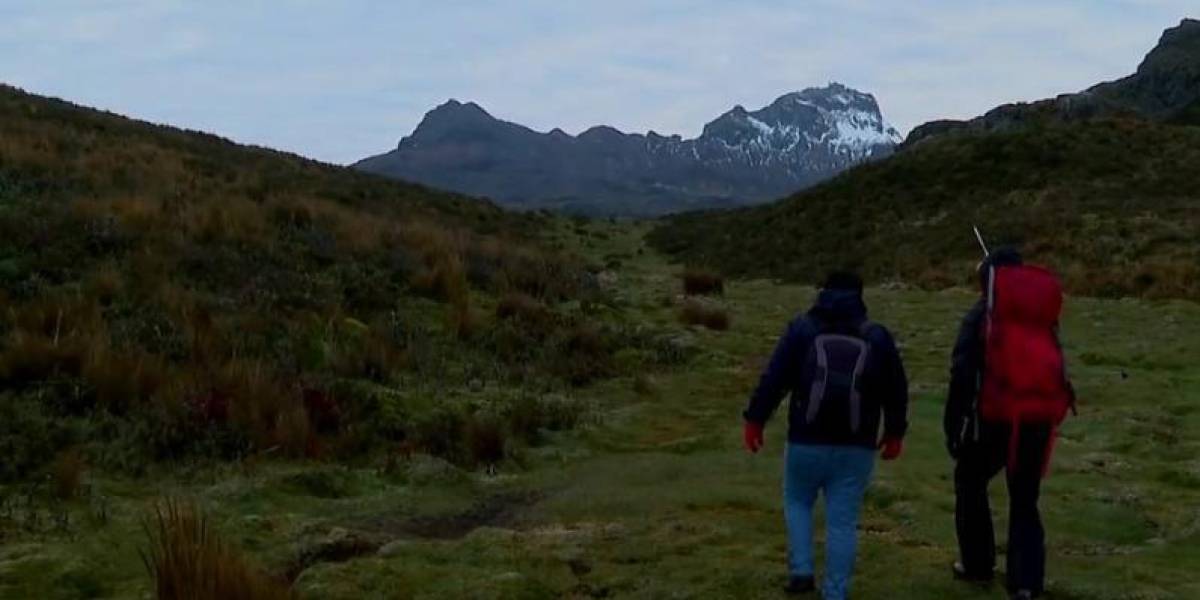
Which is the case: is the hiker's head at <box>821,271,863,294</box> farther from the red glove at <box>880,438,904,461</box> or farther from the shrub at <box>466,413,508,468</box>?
the shrub at <box>466,413,508,468</box>

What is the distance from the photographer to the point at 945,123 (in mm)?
75125

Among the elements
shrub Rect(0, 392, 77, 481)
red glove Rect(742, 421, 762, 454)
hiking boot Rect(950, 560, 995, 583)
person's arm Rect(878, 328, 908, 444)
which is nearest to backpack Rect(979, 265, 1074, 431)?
person's arm Rect(878, 328, 908, 444)

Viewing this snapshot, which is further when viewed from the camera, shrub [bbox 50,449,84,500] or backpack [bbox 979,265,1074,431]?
shrub [bbox 50,449,84,500]

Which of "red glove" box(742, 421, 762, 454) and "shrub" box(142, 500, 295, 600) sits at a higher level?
"red glove" box(742, 421, 762, 454)

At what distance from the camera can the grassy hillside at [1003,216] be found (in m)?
27.7

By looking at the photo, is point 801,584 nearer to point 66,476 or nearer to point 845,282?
point 845,282

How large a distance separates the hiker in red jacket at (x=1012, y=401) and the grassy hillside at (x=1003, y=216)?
57.6 feet

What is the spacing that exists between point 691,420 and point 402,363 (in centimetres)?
319

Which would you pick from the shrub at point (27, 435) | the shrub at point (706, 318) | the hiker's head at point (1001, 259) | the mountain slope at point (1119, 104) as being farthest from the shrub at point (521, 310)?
the mountain slope at point (1119, 104)

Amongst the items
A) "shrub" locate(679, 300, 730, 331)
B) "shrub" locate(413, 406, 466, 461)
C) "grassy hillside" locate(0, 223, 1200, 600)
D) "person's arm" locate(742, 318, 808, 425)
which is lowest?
"grassy hillside" locate(0, 223, 1200, 600)

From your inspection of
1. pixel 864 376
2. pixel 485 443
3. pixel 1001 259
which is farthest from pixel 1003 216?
pixel 864 376

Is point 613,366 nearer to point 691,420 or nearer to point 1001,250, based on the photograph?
point 691,420

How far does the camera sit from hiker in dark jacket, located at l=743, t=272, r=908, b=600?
255 inches

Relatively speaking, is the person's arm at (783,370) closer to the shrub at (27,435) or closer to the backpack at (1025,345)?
the backpack at (1025,345)
